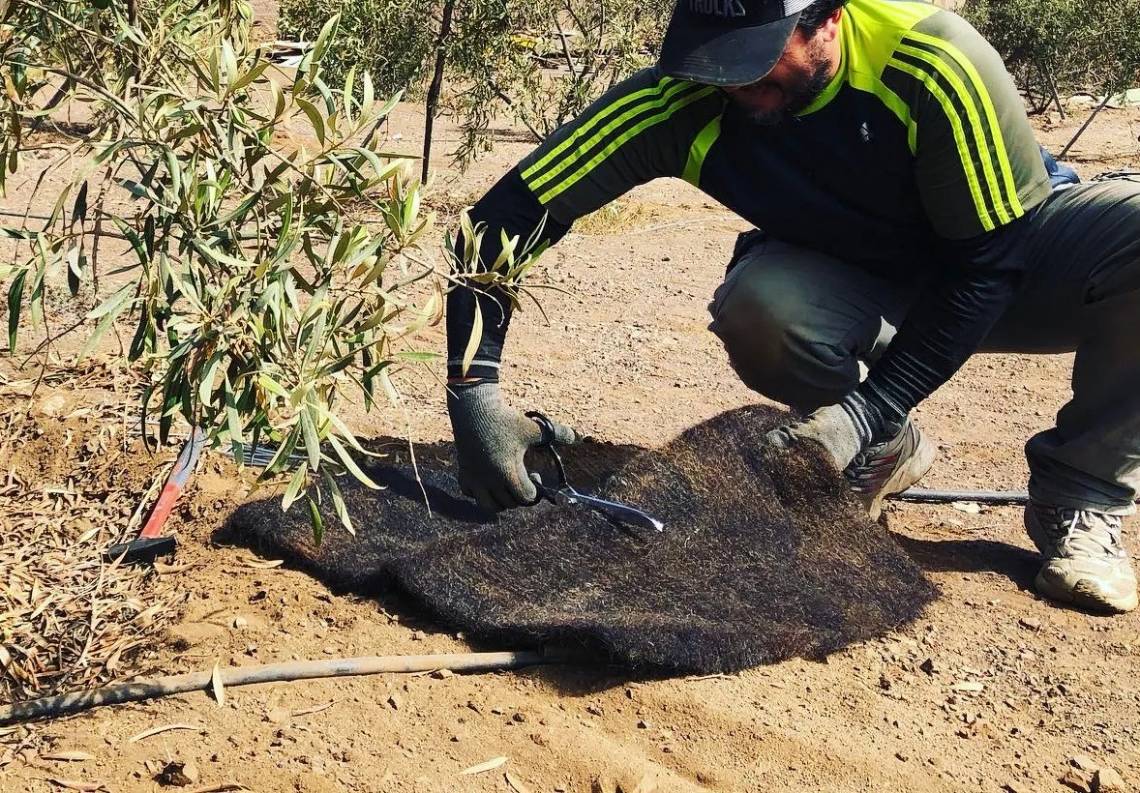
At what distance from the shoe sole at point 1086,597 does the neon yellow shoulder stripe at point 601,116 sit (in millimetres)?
1477

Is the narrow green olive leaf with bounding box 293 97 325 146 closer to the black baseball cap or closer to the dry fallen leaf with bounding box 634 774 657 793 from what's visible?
the black baseball cap

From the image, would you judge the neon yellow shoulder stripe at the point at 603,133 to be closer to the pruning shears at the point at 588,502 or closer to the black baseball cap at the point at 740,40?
the black baseball cap at the point at 740,40

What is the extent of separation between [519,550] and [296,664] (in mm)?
594

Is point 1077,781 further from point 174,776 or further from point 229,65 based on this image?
point 229,65

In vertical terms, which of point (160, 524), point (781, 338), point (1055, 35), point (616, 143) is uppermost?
point (1055, 35)

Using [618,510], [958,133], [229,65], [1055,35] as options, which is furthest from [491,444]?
[1055,35]

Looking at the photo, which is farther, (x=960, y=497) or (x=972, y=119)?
(x=960, y=497)

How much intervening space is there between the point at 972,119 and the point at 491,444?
126 centimetres

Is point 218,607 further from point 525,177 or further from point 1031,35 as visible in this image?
point 1031,35

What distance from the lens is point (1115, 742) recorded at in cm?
244

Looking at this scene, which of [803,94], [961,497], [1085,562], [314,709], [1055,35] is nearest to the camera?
[314,709]

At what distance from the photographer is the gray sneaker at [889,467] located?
10.6 feet

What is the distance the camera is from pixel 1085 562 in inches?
116

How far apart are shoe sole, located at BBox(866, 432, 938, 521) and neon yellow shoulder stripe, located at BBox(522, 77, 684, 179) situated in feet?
4.05
